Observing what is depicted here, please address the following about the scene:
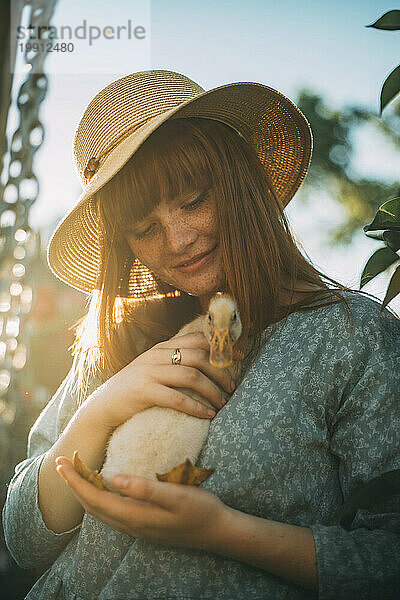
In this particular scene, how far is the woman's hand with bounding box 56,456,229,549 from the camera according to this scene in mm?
859

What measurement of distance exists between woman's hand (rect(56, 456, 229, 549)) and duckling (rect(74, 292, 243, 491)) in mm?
36

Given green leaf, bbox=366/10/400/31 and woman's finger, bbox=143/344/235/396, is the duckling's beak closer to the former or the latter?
woman's finger, bbox=143/344/235/396

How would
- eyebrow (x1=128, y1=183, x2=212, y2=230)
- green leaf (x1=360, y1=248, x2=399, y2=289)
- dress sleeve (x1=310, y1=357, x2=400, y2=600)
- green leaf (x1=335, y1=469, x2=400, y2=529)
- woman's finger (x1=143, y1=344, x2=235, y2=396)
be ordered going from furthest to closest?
eyebrow (x1=128, y1=183, x2=212, y2=230), woman's finger (x1=143, y1=344, x2=235, y2=396), green leaf (x1=360, y1=248, x2=399, y2=289), dress sleeve (x1=310, y1=357, x2=400, y2=600), green leaf (x1=335, y1=469, x2=400, y2=529)

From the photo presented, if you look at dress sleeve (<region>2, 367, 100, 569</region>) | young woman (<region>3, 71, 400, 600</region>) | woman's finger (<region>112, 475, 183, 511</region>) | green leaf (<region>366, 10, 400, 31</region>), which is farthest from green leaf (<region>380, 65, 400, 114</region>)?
dress sleeve (<region>2, 367, 100, 569</region>)

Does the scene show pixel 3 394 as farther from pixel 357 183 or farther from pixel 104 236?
pixel 357 183

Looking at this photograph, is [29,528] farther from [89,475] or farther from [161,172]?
[161,172]

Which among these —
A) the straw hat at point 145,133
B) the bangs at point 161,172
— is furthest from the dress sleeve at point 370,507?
the straw hat at point 145,133

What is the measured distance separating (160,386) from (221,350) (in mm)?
156

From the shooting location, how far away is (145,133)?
1.17 metres

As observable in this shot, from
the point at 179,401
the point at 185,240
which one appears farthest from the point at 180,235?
the point at 179,401

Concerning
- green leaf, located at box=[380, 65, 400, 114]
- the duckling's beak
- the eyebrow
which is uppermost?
green leaf, located at box=[380, 65, 400, 114]

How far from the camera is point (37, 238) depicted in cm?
163

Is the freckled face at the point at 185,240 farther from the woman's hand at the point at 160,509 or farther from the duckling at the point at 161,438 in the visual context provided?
the woman's hand at the point at 160,509

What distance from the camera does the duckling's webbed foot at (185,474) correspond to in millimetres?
896
